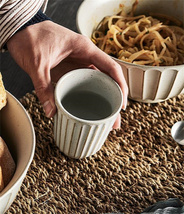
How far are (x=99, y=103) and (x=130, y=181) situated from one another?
0.19m

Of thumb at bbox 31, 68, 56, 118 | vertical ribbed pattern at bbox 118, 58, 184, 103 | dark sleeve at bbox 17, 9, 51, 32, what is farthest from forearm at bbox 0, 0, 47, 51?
vertical ribbed pattern at bbox 118, 58, 184, 103

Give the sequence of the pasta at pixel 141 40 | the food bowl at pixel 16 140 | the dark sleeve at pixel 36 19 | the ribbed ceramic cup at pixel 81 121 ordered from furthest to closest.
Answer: the pasta at pixel 141 40
the dark sleeve at pixel 36 19
the ribbed ceramic cup at pixel 81 121
the food bowl at pixel 16 140

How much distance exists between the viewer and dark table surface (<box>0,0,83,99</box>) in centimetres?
112

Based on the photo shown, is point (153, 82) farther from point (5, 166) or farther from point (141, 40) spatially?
point (5, 166)

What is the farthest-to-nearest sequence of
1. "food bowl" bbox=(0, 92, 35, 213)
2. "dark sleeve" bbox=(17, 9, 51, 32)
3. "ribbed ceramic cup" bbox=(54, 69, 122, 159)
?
"dark sleeve" bbox=(17, 9, 51, 32) → "ribbed ceramic cup" bbox=(54, 69, 122, 159) → "food bowl" bbox=(0, 92, 35, 213)

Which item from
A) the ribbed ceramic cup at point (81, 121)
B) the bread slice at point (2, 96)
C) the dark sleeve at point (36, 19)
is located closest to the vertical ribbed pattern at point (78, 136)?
the ribbed ceramic cup at point (81, 121)

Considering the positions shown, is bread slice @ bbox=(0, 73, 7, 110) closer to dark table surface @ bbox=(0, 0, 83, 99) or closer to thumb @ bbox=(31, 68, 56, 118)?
thumb @ bbox=(31, 68, 56, 118)

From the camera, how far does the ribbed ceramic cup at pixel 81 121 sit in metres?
0.77

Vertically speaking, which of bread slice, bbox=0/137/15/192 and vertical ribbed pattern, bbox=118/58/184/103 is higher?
bread slice, bbox=0/137/15/192

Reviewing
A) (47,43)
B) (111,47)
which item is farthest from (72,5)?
(47,43)

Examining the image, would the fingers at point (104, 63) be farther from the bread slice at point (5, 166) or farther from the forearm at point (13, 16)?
the bread slice at point (5, 166)

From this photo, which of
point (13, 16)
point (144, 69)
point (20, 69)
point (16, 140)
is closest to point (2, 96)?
point (16, 140)

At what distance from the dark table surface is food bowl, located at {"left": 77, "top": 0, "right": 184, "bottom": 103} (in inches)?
9.2

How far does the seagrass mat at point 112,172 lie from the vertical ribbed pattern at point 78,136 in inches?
1.4
